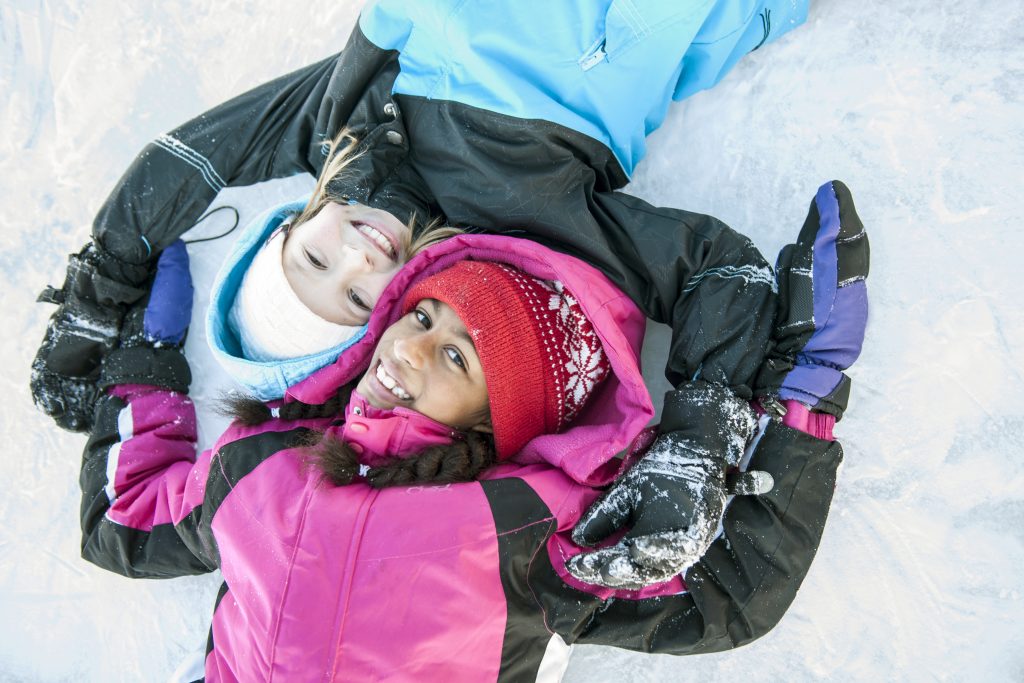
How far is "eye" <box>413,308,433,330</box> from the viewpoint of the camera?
138 centimetres

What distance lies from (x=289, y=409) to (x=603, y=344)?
0.69m

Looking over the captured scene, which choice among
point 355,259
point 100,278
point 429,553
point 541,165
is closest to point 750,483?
point 429,553

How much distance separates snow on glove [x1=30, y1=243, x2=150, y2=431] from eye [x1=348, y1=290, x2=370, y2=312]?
26.7 inches

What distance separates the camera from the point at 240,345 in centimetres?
158

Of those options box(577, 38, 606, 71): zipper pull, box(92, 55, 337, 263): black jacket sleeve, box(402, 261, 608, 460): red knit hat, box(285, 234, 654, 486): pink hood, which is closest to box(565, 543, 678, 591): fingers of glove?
box(285, 234, 654, 486): pink hood

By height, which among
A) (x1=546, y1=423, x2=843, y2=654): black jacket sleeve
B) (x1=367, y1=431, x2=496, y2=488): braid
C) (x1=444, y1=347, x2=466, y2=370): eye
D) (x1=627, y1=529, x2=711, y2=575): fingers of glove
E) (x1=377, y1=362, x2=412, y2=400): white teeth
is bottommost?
(x1=546, y1=423, x2=843, y2=654): black jacket sleeve

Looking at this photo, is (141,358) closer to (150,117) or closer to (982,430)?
(150,117)

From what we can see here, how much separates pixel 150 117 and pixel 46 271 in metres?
0.51

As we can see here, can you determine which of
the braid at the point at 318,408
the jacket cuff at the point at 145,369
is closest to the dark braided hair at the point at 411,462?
the braid at the point at 318,408

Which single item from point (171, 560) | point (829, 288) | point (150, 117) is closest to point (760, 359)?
point (829, 288)

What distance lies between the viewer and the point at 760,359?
136 centimetres

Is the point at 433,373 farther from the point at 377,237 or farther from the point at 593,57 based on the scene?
the point at 593,57

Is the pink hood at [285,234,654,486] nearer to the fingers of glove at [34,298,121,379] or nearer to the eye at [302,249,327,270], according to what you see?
the eye at [302,249,327,270]

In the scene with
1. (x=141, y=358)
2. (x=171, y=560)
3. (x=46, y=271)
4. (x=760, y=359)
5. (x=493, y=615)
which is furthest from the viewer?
(x=46, y=271)
